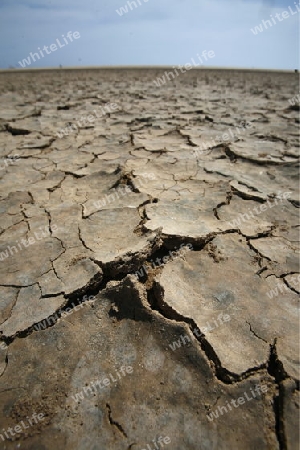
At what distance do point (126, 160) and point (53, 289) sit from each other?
5.21ft

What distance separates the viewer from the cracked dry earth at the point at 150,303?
0.90m

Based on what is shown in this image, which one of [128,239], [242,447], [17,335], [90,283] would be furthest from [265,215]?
[17,335]

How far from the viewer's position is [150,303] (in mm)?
1212

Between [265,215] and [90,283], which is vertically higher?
[90,283]

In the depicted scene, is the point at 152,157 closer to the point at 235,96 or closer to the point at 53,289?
the point at 53,289

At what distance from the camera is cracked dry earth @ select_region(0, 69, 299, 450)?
0.90 meters

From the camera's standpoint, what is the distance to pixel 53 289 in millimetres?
1298

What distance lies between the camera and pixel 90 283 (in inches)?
50.9

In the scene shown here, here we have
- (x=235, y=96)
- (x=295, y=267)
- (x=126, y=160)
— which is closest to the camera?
(x=295, y=267)

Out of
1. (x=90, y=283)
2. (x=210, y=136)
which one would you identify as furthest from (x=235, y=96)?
(x=90, y=283)

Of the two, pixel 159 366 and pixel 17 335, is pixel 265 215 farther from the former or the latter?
pixel 17 335

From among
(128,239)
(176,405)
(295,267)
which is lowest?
(295,267)

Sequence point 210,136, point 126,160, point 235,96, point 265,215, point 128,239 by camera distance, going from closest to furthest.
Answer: point 128,239, point 265,215, point 126,160, point 210,136, point 235,96

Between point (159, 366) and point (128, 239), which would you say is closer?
point (159, 366)
